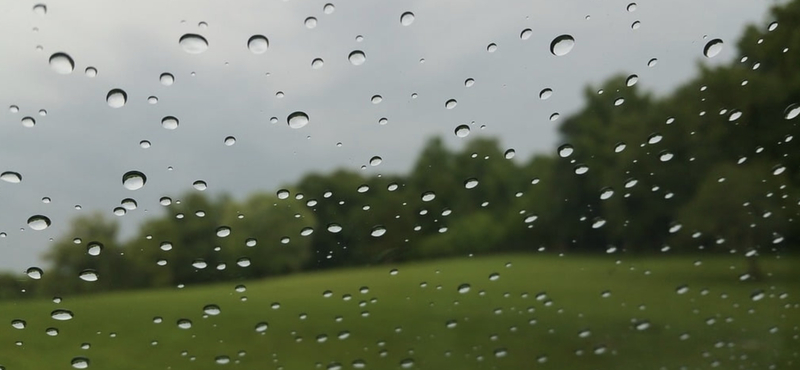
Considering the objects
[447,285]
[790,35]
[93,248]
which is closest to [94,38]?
[93,248]

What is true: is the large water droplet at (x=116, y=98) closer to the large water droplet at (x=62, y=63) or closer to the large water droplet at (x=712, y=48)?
the large water droplet at (x=62, y=63)

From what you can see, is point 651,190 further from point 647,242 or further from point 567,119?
point 567,119

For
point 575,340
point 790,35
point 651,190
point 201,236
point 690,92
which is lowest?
point 575,340

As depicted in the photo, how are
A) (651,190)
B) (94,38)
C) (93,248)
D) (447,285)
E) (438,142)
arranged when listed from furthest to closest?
(651,190)
(447,285)
(438,142)
(93,248)
(94,38)

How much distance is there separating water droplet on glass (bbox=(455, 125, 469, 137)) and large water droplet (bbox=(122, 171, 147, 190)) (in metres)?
0.77

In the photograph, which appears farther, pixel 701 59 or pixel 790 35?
pixel 790 35

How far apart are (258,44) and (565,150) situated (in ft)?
2.92

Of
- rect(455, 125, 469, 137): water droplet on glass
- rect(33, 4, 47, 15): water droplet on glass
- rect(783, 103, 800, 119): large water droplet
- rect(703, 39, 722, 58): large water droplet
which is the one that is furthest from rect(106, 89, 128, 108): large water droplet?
rect(783, 103, 800, 119): large water droplet

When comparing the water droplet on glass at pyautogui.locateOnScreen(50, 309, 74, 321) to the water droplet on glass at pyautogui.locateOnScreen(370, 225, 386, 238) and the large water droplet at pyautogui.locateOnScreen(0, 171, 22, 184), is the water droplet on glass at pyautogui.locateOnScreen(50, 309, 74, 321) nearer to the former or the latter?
the large water droplet at pyautogui.locateOnScreen(0, 171, 22, 184)

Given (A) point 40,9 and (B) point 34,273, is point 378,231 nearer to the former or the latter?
(B) point 34,273

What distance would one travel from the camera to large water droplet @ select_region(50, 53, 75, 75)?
4.49ft

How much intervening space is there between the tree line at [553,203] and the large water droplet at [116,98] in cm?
26

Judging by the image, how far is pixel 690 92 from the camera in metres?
1.92

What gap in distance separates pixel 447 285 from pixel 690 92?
0.91 meters
